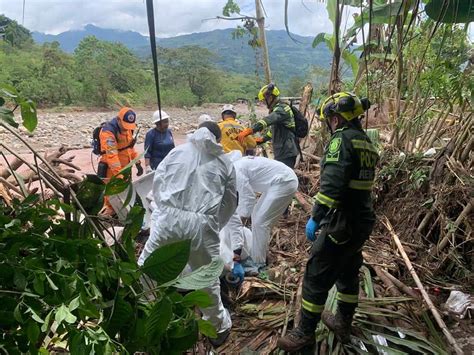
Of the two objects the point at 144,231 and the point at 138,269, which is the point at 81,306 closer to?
the point at 138,269

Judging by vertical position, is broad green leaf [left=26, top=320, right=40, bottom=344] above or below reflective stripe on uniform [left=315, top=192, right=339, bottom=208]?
above

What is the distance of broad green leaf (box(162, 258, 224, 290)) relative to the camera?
0.78 meters

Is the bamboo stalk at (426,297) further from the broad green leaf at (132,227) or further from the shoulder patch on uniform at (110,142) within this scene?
the shoulder patch on uniform at (110,142)

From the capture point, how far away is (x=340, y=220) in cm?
247

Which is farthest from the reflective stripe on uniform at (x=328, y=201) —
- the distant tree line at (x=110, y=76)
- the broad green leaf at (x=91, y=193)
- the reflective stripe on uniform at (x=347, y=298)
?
the distant tree line at (x=110, y=76)

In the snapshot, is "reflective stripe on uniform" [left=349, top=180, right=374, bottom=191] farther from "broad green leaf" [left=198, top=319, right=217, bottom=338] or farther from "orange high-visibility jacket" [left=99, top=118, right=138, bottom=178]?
"orange high-visibility jacket" [left=99, top=118, right=138, bottom=178]

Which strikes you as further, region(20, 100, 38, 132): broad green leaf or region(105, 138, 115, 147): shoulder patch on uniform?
region(105, 138, 115, 147): shoulder patch on uniform

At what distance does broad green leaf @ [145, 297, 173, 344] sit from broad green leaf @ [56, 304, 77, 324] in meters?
0.12

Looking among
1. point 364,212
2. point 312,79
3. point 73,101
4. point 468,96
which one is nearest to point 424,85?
point 468,96

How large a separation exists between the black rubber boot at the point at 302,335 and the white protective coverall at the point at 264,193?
4.04ft

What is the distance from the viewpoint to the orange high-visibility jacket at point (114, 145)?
488 centimetres

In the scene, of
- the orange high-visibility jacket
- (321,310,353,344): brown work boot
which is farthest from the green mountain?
(321,310,353,344): brown work boot

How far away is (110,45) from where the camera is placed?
2891cm

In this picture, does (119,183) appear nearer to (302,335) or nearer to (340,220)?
(340,220)
